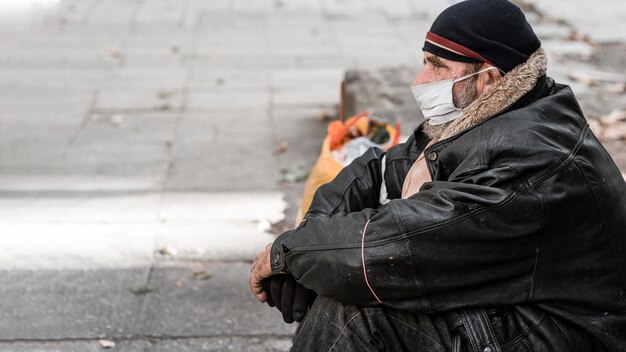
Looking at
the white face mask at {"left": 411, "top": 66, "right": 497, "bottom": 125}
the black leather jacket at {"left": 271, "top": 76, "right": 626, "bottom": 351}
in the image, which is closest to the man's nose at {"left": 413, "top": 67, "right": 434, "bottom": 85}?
the white face mask at {"left": 411, "top": 66, "right": 497, "bottom": 125}

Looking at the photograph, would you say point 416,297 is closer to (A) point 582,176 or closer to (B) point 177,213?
(A) point 582,176

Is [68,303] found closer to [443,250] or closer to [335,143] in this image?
[335,143]

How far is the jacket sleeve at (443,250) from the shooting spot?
7.34 feet

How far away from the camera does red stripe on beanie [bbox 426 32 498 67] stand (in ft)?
8.15

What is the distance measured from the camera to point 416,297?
2.34 meters

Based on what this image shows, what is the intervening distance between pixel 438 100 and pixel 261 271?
2.32ft

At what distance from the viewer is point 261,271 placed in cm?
267

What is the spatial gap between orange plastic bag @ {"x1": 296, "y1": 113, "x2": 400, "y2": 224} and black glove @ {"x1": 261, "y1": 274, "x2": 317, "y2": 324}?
83 cm

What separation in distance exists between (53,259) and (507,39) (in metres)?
2.46

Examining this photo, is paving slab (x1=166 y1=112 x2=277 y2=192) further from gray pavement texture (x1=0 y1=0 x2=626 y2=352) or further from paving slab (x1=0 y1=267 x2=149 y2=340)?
paving slab (x1=0 y1=267 x2=149 y2=340)

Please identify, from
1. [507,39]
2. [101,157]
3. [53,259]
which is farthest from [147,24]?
[507,39]

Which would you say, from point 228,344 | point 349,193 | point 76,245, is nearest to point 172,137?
point 76,245

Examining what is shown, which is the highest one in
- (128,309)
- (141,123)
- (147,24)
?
(128,309)

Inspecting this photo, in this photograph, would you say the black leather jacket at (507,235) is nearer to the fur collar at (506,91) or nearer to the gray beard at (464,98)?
the fur collar at (506,91)
